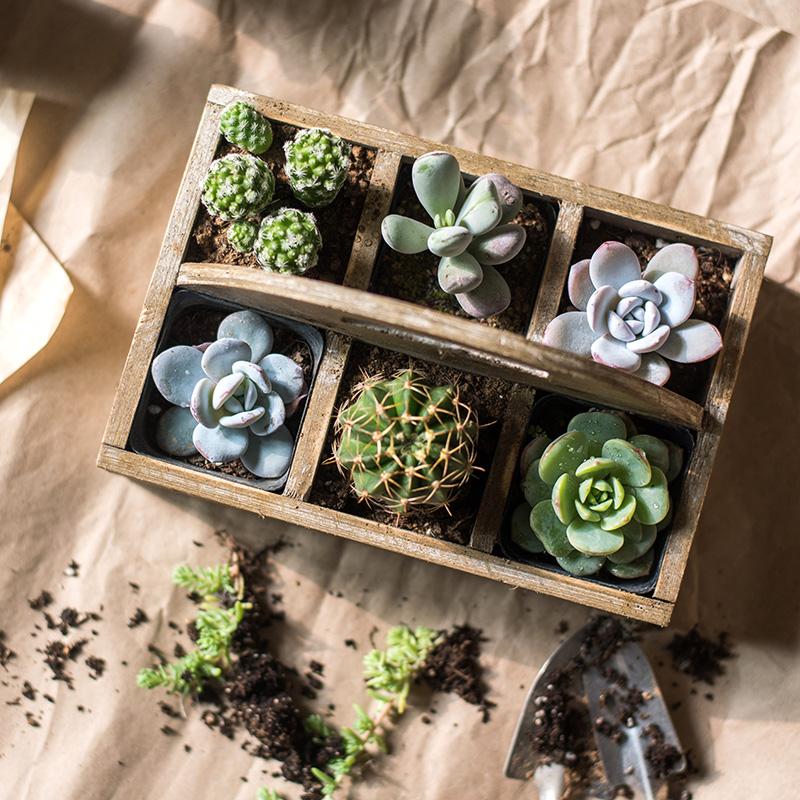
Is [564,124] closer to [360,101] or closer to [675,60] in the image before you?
[675,60]

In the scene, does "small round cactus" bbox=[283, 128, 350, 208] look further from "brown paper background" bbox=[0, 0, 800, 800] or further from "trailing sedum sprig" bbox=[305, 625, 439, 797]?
"trailing sedum sprig" bbox=[305, 625, 439, 797]

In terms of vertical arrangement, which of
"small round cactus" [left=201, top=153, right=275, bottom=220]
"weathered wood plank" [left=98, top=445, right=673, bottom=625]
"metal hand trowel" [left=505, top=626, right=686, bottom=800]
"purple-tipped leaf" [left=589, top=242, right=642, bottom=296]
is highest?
"purple-tipped leaf" [left=589, top=242, right=642, bottom=296]

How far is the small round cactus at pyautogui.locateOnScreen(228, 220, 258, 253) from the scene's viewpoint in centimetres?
133

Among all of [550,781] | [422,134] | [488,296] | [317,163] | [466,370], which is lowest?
[550,781]

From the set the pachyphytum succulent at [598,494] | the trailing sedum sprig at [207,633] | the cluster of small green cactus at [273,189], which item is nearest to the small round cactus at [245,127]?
the cluster of small green cactus at [273,189]

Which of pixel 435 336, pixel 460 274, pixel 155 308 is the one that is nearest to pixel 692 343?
pixel 460 274

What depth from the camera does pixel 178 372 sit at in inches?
54.1

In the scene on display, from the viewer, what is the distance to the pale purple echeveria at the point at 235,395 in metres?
1.34

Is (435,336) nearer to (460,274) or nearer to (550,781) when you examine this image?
(460,274)

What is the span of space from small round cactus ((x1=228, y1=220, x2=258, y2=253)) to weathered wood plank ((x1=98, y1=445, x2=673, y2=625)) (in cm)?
37

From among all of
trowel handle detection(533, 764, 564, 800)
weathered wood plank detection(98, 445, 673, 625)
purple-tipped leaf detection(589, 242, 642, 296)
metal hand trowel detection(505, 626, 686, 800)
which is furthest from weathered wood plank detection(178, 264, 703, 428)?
trowel handle detection(533, 764, 564, 800)

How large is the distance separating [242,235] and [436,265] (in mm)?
316

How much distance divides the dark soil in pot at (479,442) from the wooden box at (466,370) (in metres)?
0.02

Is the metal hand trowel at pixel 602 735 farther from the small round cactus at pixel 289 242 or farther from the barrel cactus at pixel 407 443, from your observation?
the small round cactus at pixel 289 242
